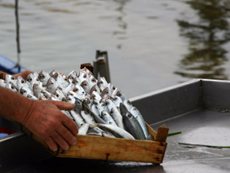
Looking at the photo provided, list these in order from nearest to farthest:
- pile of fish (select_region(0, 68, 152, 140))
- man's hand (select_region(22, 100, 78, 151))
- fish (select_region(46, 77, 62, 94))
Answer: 1. man's hand (select_region(22, 100, 78, 151))
2. pile of fish (select_region(0, 68, 152, 140))
3. fish (select_region(46, 77, 62, 94))

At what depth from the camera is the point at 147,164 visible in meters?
2.17

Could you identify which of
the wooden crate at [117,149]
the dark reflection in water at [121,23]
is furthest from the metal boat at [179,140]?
the dark reflection in water at [121,23]

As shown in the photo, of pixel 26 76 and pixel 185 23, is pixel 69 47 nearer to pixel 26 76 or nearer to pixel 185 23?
pixel 185 23

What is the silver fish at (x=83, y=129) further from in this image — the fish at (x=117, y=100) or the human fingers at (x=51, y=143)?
the fish at (x=117, y=100)

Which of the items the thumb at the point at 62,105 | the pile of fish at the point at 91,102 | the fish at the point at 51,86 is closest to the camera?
the thumb at the point at 62,105

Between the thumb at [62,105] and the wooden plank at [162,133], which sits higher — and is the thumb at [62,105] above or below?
above

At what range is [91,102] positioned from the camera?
87.3 inches

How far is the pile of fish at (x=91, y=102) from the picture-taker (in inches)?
81.5

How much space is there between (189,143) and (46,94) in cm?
99

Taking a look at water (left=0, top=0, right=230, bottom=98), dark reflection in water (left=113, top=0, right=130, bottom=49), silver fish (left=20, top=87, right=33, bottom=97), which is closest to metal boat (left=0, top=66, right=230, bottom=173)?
silver fish (left=20, top=87, right=33, bottom=97)

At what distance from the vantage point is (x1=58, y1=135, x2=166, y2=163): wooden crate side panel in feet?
6.39

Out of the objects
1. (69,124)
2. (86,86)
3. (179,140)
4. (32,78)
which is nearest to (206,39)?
(179,140)

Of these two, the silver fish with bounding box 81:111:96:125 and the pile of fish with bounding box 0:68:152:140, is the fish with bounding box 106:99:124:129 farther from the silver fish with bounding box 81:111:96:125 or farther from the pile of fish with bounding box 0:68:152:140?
the silver fish with bounding box 81:111:96:125

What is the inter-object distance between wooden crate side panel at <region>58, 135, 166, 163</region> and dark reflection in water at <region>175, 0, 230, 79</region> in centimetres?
467
